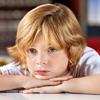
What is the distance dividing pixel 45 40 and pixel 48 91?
192 mm

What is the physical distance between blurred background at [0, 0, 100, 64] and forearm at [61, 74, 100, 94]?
13.0 feet

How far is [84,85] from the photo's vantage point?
68 centimetres

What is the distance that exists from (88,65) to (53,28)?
30cm

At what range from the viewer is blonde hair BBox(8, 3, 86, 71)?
70 cm

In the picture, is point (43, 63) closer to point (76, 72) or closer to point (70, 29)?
point (70, 29)

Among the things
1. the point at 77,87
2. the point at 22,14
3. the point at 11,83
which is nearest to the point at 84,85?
the point at 77,87

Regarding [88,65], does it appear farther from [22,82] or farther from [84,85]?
[22,82]

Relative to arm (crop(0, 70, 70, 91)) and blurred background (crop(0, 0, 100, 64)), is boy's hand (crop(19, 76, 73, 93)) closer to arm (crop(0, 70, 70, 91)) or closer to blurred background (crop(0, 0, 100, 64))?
arm (crop(0, 70, 70, 91))

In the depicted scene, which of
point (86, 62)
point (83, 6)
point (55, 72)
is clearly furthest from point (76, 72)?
point (83, 6)

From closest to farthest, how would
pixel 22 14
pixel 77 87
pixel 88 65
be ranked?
1. pixel 77 87
2. pixel 88 65
3. pixel 22 14

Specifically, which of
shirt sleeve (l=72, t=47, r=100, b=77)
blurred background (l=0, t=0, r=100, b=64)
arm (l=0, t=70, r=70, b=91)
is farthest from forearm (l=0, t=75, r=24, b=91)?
blurred background (l=0, t=0, r=100, b=64)

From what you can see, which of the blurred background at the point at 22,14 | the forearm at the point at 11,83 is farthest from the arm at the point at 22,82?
the blurred background at the point at 22,14

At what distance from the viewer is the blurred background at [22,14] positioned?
4484 millimetres

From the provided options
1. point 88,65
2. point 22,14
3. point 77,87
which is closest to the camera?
point 77,87
